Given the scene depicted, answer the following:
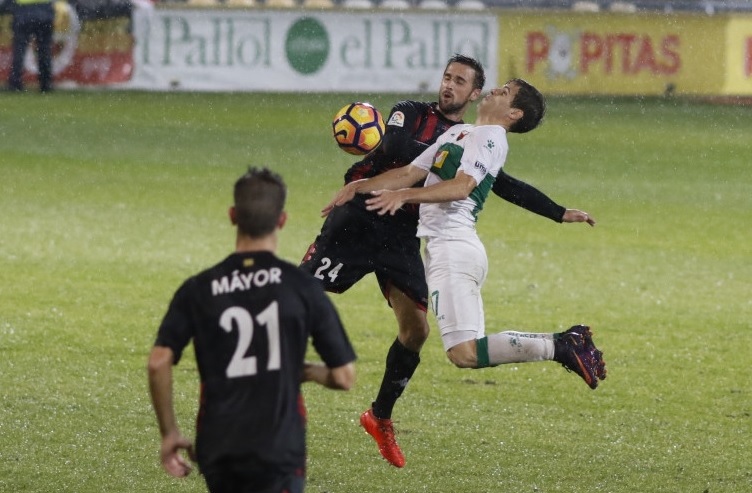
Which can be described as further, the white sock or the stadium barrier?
the stadium barrier

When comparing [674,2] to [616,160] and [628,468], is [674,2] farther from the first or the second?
[628,468]

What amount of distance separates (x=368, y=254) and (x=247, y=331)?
3770mm

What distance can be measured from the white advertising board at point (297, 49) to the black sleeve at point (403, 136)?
→ 15062mm

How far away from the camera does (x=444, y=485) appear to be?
7.35 meters

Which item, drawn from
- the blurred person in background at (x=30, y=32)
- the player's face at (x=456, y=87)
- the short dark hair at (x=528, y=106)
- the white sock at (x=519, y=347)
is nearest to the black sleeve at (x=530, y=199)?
the short dark hair at (x=528, y=106)

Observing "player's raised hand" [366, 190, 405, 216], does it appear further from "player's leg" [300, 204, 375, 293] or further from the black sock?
the black sock

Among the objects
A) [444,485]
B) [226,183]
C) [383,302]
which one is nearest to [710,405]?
[444,485]

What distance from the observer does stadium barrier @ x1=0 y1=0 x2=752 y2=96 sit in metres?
22.9

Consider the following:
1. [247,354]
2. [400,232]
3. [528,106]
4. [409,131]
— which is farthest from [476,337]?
[247,354]

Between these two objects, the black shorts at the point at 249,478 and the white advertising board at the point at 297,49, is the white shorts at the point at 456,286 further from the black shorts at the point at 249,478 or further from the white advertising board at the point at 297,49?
the white advertising board at the point at 297,49

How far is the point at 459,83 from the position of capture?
8125mm

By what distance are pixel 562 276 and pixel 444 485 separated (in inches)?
264

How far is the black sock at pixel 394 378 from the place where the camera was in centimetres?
810

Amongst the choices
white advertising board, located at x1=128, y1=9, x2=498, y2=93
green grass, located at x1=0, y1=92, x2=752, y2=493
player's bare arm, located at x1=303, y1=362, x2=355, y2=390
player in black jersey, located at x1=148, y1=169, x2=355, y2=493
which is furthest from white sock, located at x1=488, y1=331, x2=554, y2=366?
white advertising board, located at x1=128, y1=9, x2=498, y2=93
